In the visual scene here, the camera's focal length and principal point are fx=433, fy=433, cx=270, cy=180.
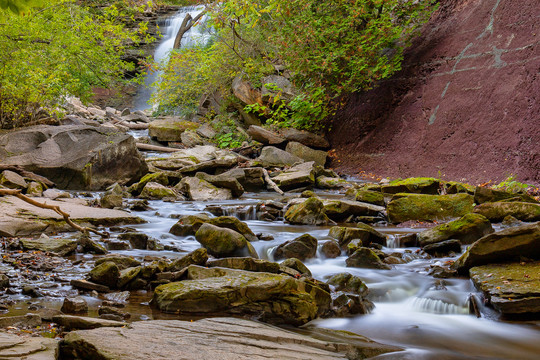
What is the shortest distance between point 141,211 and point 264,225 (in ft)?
9.13

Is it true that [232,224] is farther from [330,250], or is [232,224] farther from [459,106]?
[459,106]

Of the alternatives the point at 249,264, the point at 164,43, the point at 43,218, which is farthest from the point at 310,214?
the point at 164,43

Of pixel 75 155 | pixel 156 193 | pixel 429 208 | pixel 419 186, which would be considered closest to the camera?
pixel 429 208

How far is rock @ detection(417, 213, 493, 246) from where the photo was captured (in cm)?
643

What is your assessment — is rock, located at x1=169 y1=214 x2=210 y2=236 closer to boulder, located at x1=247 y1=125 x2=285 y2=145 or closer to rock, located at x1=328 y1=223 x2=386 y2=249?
rock, located at x1=328 y1=223 x2=386 y2=249

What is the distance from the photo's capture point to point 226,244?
6012mm

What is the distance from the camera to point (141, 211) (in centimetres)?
926

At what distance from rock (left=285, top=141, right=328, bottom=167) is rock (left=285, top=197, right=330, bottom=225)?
7325mm

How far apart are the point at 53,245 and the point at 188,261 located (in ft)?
6.54

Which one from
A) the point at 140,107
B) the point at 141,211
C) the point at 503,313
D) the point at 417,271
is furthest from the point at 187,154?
the point at 140,107

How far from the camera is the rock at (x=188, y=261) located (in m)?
5.12

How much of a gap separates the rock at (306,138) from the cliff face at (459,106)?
0.54m

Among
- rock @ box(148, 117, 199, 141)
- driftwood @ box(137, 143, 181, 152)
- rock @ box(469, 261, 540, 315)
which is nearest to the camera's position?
rock @ box(469, 261, 540, 315)

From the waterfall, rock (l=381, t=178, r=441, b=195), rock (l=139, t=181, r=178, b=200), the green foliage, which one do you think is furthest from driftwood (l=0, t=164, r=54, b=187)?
the waterfall
